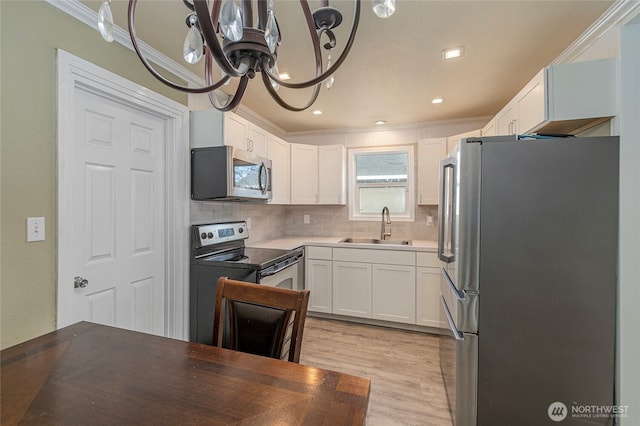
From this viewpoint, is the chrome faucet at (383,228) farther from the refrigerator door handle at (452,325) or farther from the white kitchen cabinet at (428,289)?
the refrigerator door handle at (452,325)

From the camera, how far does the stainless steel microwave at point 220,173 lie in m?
2.23

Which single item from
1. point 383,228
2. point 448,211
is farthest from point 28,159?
point 383,228

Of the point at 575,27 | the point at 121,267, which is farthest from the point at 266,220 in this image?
the point at 575,27

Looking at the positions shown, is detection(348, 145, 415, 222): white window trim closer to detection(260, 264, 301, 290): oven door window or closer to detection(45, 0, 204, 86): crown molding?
detection(260, 264, 301, 290): oven door window

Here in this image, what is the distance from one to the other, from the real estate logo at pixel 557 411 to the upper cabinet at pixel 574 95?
156 centimetres

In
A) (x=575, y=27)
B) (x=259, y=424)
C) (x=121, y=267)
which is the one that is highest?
(x=575, y=27)

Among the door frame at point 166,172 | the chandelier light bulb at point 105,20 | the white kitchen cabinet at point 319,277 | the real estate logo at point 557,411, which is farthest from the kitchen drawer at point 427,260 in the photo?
the chandelier light bulb at point 105,20

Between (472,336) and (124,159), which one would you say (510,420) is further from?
(124,159)

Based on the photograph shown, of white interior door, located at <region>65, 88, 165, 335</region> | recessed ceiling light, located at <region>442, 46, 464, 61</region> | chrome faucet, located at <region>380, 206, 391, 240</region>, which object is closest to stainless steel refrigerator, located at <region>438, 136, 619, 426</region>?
recessed ceiling light, located at <region>442, 46, 464, 61</region>

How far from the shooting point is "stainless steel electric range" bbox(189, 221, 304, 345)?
215 centimetres

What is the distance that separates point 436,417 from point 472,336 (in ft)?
2.17

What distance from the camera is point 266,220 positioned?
3625mm

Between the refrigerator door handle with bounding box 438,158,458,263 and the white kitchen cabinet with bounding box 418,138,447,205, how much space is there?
1282 millimetres

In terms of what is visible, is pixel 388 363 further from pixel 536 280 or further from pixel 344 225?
pixel 344 225
